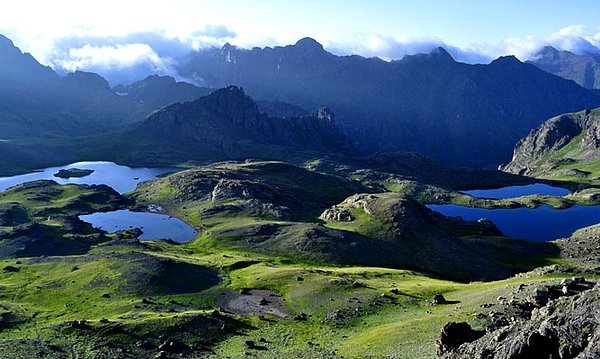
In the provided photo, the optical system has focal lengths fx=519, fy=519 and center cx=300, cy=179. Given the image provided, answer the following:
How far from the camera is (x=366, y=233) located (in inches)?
7318

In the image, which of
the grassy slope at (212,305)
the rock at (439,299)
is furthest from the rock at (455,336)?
the rock at (439,299)

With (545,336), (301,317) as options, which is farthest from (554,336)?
(301,317)

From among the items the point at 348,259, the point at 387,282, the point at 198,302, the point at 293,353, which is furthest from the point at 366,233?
the point at 293,353

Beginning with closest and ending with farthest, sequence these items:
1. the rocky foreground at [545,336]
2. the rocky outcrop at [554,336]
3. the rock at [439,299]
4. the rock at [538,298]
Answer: the rocky outcrop at [554,336] → the rocky foreground at [545,336] → the rock at [538,298] → the rock at [439,299]

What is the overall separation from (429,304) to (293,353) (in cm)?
3157

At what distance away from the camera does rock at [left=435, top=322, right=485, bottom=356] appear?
52812 millimetres

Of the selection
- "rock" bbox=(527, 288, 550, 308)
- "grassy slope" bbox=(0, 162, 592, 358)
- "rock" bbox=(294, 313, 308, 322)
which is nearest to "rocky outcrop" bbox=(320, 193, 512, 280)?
"grassy slope" bbox=(0, 162, 592, 358)

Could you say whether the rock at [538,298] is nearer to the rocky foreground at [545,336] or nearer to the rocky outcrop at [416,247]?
the rocky foreground at [545,336]

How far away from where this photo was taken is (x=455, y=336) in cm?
5319

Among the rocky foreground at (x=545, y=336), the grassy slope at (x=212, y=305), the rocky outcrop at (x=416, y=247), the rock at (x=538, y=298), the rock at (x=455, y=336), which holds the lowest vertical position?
the rocky outcrop at (x=416, y=247)

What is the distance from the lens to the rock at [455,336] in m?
52.8

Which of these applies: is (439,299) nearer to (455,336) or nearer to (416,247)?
(455,336)

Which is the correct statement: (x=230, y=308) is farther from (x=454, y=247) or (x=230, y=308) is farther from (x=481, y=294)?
(x=454, y=247)

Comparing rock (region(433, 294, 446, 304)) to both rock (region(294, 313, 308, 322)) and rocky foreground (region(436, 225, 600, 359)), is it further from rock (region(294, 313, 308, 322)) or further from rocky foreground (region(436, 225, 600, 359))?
rocky foreground (region(436, 225, 600, 359))
